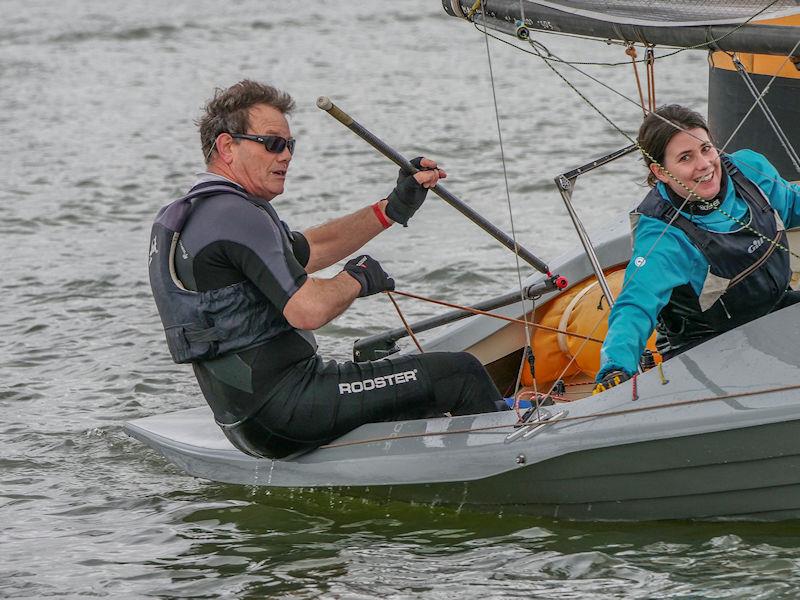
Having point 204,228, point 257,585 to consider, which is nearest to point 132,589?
point 257,585

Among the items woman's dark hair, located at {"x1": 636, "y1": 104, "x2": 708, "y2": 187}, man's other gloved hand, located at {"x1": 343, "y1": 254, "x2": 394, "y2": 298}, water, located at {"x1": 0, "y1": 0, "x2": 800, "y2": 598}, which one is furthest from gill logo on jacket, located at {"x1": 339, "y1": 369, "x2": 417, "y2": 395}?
woman's dark hair, located at {"x1": 636, "y1": 104, "x2": 708, "y2": 187}

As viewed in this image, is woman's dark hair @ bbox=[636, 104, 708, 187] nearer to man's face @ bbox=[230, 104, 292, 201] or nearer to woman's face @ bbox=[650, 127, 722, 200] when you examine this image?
woman's face @ bbox=[650, 127, 722, 200]

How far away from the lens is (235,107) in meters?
4.01

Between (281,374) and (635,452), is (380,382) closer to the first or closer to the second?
(281,374)

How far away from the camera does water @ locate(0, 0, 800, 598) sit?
397 centimetres

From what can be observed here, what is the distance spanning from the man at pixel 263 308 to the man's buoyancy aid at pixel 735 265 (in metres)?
0.71

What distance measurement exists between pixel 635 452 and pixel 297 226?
5.60m

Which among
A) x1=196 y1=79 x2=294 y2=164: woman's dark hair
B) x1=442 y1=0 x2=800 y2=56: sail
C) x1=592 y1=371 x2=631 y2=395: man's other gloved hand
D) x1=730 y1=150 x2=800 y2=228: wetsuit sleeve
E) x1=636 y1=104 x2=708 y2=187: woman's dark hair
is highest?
x1=442 y1=0 x2=800 y2=56: sail

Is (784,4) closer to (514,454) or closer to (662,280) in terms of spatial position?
(662,280)

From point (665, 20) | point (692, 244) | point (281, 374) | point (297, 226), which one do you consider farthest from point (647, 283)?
point (297, 226)

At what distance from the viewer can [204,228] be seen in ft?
12.9

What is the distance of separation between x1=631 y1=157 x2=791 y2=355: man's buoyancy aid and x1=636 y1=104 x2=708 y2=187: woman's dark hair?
0.42 feet

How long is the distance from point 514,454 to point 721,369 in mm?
627

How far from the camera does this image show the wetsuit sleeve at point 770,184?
400cm
